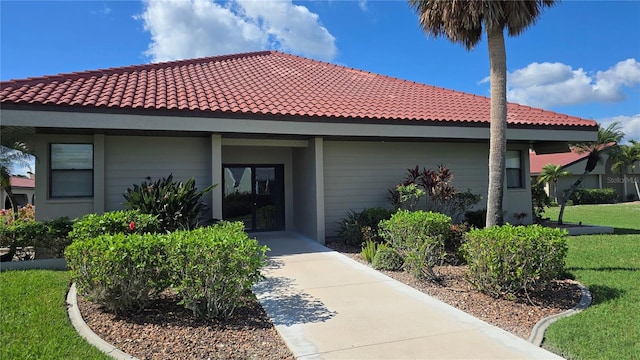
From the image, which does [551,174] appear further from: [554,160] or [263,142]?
[263,142]

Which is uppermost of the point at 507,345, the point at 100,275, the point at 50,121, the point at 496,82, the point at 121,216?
the point at 496,82

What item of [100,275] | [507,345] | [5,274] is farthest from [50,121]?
[507,345]

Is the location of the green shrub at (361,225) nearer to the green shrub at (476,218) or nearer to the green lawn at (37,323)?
the green shrub at (476,218)

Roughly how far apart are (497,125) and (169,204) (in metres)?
7.27

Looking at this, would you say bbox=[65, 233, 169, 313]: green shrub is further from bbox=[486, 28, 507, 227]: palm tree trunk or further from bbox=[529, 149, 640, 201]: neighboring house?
bbox=[529, 149, 640, 201]: neighboring house

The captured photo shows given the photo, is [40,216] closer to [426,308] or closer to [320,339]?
[320,339]

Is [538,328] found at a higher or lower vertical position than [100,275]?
lower

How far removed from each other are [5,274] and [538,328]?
8.70 m

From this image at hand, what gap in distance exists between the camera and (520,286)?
593 centimetres

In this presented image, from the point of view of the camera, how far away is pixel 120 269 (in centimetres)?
496

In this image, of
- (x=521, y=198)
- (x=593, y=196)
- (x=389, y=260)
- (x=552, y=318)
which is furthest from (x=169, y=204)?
(x=593, y=196)

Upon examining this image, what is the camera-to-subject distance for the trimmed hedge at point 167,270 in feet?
16.3

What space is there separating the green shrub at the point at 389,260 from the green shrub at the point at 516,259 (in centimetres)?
205

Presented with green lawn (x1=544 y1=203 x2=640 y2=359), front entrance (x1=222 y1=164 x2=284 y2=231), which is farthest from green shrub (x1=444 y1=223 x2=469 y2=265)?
front entrance (x1=222 y1=164 x2=284 y2=231)
